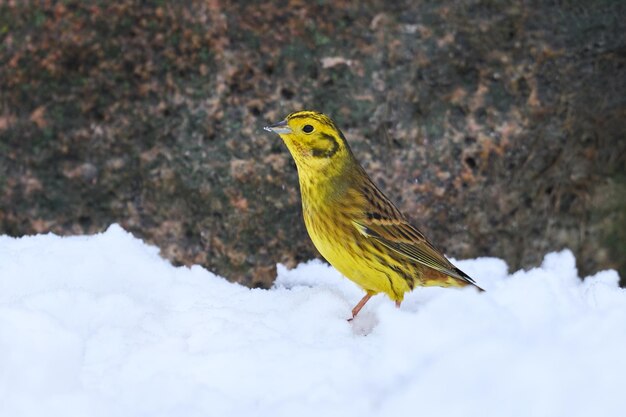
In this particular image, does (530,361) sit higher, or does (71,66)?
(530,361)

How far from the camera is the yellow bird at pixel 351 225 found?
15.7ft

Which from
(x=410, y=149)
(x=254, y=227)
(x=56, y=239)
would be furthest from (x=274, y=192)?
(x=56, y=239)

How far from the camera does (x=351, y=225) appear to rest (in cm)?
483

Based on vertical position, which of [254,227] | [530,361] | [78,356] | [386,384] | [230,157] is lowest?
[254,227]

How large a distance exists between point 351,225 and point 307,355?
1.19 meters

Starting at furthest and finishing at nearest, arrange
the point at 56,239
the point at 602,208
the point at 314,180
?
the point at 602,208 < the point at 56,239 < the point at 314,180

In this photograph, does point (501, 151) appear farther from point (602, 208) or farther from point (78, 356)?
point (78, 356)

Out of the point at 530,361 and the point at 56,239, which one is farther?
the point at 56,239

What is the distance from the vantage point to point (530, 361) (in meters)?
3.41

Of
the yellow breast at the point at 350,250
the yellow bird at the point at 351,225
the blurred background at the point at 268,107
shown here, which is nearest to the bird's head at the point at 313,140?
the yellow bird at the point at 351,225

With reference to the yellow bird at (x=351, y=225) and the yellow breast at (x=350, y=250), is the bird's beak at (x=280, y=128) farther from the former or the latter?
the yellow breast at (x=350, y=250)

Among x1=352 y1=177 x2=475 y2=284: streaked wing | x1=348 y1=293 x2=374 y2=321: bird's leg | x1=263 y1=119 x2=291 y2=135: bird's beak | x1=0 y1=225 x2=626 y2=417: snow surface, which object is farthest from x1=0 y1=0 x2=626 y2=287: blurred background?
x1=0 y1=225 x2=626 y2=417: snow surface

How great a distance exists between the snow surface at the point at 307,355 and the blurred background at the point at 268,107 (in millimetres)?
1457

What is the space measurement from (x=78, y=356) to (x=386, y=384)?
1331 mm
